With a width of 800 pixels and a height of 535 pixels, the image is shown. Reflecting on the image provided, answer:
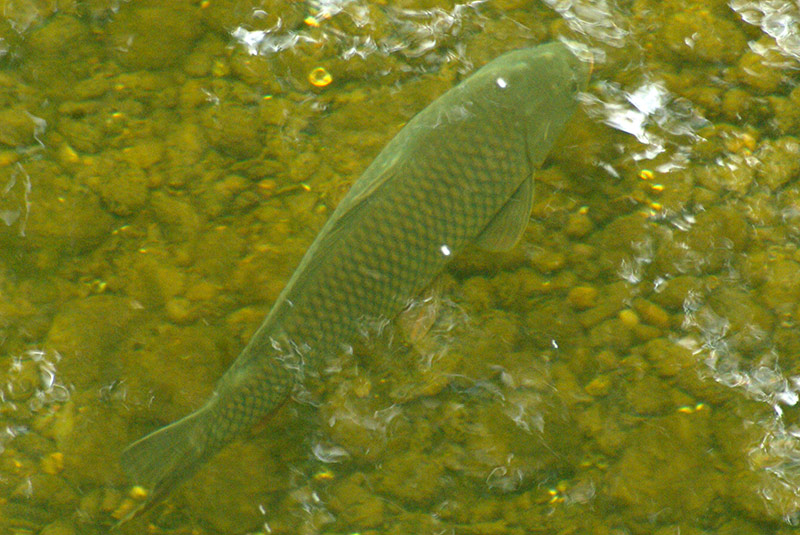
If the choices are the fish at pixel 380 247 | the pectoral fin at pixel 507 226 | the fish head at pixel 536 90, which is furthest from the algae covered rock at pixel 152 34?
the pectoral fin at pixel 507 226

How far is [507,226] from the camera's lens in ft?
10.6

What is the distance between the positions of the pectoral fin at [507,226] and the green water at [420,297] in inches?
11.3

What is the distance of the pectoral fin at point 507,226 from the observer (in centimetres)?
324

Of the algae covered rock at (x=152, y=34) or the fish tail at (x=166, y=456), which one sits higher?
the algae covered rock at (x=152, y=34)

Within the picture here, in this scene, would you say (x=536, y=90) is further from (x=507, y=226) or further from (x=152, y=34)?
(x=152, y=34)

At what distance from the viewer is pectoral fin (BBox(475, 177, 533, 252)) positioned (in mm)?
3236

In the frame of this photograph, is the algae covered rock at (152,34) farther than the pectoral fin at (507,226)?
Yes

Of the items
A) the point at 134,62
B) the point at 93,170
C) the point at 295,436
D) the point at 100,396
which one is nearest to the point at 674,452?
the point at 295,436

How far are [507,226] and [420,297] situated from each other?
1.89ft

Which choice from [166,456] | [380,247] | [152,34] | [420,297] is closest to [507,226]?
[420,297]

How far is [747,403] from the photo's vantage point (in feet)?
10.8

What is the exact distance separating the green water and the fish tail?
351mm

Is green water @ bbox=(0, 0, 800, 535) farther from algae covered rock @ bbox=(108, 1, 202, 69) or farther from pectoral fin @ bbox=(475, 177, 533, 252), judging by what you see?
pectoral fin @ bbox=(475, 177, 533, 252)

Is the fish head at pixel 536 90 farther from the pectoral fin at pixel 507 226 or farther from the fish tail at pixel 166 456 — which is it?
the fish tail at pixel 166 456
